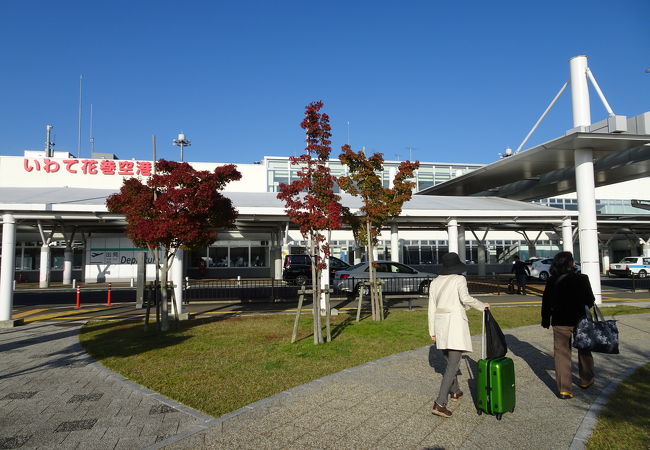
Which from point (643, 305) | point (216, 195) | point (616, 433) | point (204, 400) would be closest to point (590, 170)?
point (643, 305)

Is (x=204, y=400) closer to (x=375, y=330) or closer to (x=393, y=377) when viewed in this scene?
(x=393, y=377)

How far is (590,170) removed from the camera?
16688 millimetres

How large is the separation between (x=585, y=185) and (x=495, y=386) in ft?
47.5

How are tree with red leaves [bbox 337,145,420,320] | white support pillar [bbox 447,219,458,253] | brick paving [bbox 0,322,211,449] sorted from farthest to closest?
1. white support pillar [bbox 447,219,458,253]
2. tree with red leaves [bbox 337,145,420,320]
3. brick paving [bbox 0,322,211,449]

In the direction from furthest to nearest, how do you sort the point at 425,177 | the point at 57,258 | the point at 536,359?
the point at 425,177, the point at 57,258, the point at 536,359

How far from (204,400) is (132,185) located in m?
6.69

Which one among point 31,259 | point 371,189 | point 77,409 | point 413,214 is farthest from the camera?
point 31,259

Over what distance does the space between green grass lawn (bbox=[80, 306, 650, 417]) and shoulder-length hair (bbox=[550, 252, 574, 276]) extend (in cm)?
335

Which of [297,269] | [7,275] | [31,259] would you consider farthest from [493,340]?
[31,259]

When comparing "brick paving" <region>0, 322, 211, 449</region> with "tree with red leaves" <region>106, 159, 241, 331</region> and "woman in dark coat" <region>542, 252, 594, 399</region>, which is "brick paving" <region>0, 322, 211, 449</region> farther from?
"woman in dark coat" <region>542, 252, 594, 399</region>

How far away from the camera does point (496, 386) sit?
473 centimetres

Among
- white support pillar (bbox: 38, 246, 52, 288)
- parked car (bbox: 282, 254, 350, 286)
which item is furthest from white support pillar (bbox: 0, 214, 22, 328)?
white support pillar (bbox: 38, 246, 52, 288)

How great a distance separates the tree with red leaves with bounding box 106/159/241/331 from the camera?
998 centimetres

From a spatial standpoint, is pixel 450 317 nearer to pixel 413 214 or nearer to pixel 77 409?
pixel 77 409
